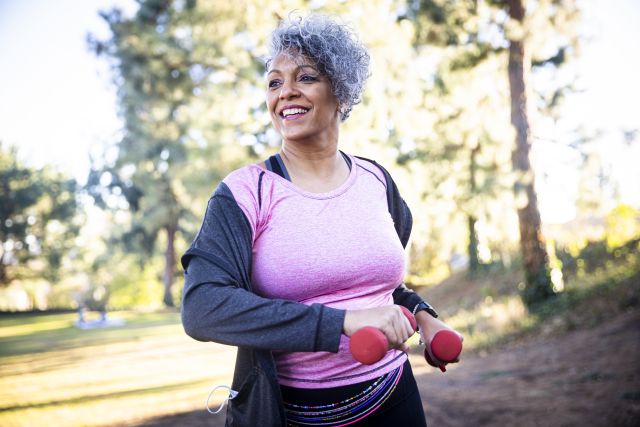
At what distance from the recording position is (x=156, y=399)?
6.55 metres

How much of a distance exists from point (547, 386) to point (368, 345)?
6142mm

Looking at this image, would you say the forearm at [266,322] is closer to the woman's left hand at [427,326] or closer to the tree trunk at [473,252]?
the woman's left hand at [427,326]

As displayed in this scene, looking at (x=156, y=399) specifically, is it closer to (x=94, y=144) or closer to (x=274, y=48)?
(x=274, y=48)

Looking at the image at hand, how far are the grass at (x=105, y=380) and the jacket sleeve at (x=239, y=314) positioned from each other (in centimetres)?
507

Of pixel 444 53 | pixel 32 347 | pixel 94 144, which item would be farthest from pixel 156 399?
pixel 94 144

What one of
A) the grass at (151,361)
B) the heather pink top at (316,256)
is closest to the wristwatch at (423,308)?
the heather pink top at (316,256)

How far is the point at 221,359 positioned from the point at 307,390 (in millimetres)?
9460

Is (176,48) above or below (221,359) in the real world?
above

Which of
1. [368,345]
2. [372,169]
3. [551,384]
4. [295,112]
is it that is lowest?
[551,384]

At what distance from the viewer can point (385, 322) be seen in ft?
3.97

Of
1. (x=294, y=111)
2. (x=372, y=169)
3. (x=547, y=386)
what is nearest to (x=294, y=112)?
(x=294, y=111)

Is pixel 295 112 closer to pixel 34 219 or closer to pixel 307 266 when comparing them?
pixel 307 266

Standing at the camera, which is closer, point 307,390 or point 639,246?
point 307,390

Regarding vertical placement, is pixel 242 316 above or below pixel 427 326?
above
